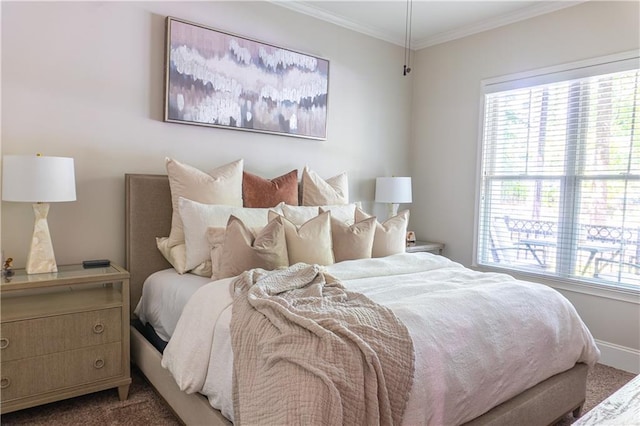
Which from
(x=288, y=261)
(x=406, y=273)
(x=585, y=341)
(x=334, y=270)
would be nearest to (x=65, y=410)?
(x=288, y=261)

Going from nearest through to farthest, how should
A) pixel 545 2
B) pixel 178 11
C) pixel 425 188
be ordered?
pixel 178 11 < pixel 545 2 < pixel 425 188

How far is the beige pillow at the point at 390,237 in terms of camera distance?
2.84m

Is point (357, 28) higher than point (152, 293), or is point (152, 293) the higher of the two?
point (357, 28)

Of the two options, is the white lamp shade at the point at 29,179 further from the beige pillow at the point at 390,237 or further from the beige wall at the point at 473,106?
the beige wall at the point at 473,106

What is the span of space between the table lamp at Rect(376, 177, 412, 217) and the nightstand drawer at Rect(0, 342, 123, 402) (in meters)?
2.57

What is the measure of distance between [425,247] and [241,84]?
223 centimetres

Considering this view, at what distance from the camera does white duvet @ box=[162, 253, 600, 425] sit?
4.90 feet

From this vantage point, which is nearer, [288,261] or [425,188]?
[288,261]

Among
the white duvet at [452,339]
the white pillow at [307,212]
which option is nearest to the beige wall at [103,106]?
the white pillow at [307,212]

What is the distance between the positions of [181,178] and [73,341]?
3.66 feet

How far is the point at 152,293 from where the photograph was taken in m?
2.46

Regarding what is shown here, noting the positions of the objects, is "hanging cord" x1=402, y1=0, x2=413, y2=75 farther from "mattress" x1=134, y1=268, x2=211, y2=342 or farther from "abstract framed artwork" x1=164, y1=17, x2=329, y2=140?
"mattress" x1=134, y1=268, x2=211, y2=342

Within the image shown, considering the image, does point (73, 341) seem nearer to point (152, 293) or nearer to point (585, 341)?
point (152, 293)

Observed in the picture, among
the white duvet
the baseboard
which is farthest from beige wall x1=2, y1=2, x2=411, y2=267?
the baseboard
